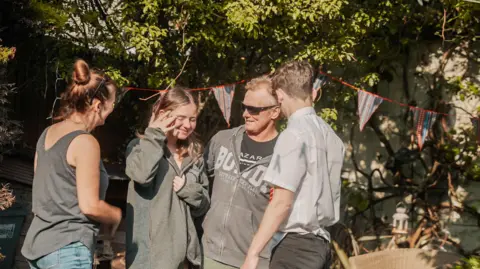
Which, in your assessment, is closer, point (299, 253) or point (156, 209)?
point (299, 253)

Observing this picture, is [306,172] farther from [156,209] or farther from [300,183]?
[156,209]

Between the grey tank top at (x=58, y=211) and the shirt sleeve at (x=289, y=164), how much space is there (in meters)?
0.85

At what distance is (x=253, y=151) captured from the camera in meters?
4.23

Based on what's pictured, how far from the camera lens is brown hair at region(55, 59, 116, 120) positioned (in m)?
3.32

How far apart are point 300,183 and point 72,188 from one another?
1022 mm

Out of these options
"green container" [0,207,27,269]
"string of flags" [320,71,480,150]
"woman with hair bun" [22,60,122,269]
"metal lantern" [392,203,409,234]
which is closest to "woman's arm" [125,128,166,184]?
"woman with hair bun" [22,60,122,269]

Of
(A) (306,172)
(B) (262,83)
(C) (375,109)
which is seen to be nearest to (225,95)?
(C) (375,109)

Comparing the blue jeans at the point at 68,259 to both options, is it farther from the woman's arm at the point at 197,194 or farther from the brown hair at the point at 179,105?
the brown hair at the point at 179,105

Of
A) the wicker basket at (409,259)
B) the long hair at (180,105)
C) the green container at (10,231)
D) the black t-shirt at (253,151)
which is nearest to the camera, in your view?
the long hair at (180,105)

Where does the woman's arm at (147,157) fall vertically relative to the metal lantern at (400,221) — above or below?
above

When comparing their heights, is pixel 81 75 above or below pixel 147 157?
above

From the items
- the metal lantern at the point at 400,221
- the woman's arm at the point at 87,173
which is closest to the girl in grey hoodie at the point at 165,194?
the woman's arm at the point at 87,173

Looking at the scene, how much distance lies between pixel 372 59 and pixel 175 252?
14.7ft

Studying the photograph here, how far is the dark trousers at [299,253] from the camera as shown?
3445mm
